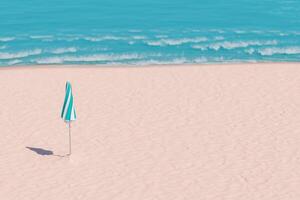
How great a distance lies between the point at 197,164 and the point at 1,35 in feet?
60.0

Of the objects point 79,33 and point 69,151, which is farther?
point 79,33

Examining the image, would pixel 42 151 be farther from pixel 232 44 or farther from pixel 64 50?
pixel 232 44

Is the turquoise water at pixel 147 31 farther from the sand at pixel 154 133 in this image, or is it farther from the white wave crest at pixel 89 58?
the sand at pixel 154 133

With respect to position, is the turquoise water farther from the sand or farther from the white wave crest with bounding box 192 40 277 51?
the sand

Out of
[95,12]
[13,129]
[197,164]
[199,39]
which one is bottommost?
[197,164]

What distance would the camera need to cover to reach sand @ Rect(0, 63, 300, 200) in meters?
21.7

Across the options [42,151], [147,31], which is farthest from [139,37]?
[42,151]

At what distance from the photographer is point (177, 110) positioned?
2756cm

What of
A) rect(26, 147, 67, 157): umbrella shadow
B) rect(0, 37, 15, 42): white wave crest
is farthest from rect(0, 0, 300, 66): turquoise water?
rect(26, 147, 67, 157): umbrella shadow

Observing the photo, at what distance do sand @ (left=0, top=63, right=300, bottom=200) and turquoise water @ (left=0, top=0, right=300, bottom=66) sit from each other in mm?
2448

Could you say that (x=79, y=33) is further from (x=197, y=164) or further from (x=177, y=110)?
(x=197, y=164)

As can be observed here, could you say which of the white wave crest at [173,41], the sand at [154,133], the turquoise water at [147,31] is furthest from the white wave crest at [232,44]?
the sand at [154,133]

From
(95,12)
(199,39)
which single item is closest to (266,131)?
(199,39)

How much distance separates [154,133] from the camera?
25547 millimetres
